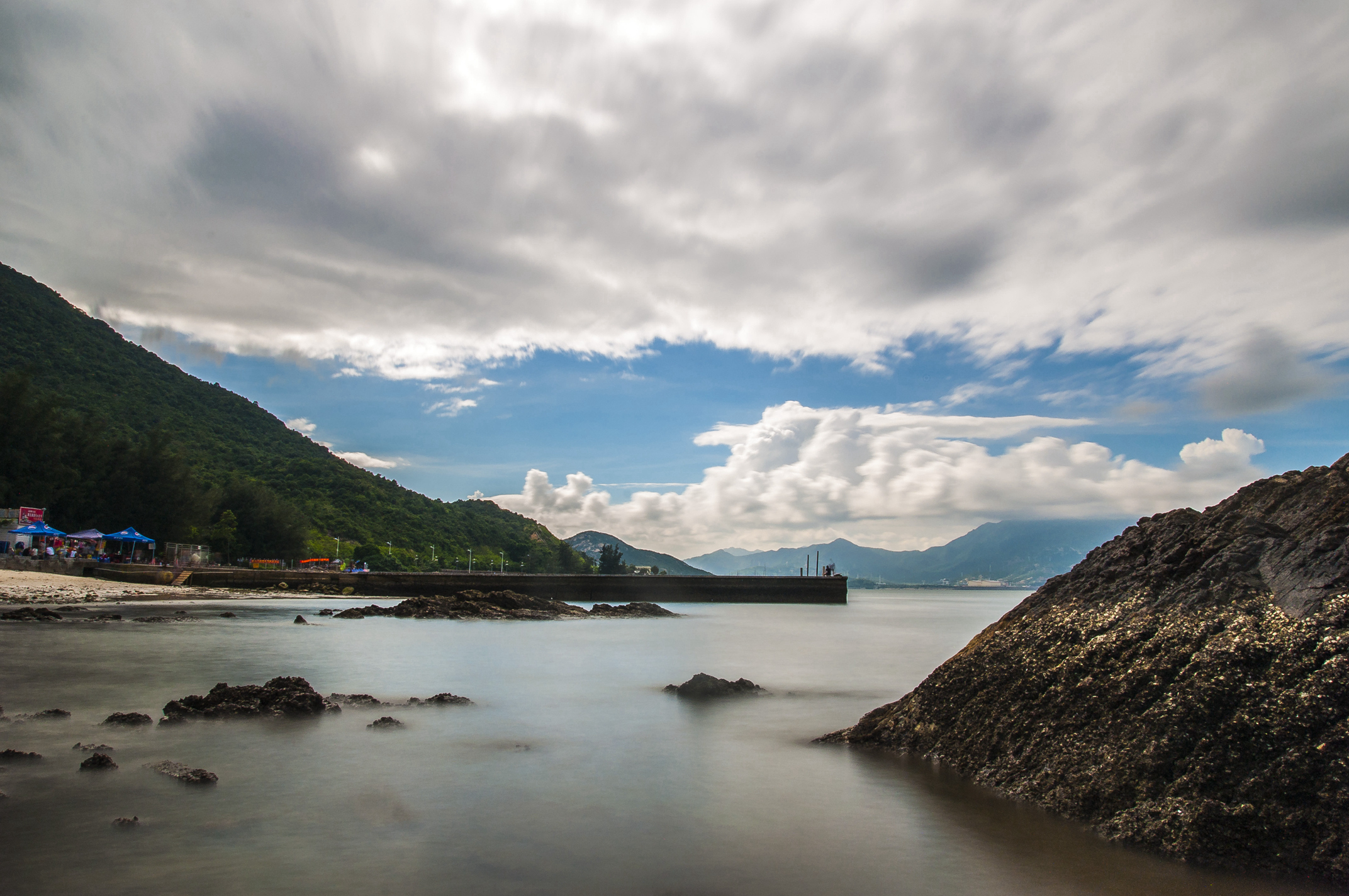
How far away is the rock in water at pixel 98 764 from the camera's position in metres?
6.89

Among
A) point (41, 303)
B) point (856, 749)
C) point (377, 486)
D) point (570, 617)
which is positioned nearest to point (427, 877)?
point (856, 749)

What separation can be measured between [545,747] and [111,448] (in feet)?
226

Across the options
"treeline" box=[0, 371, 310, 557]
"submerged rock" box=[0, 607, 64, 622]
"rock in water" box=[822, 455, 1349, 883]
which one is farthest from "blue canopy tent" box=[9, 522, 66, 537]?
"rock in water" box=[822, 455, 1349, 883]

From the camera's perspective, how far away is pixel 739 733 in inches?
408

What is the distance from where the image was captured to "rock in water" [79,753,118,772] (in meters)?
6.89

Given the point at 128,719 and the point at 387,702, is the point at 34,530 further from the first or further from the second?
the point at 128,719

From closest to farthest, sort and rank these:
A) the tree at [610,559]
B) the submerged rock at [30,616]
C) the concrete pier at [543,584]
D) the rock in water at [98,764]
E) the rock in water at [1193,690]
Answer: the rock in water at [1193,690]
the rock in water at [98,764]
the submerged rock at [30,616]
the concrete pier at [543,584]
the tree at [610,559]

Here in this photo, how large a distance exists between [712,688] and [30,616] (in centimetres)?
2162

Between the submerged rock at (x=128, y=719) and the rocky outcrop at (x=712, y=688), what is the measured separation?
8.63m

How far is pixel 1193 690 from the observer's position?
5031 millimetres

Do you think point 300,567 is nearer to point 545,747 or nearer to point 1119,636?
point 545,747

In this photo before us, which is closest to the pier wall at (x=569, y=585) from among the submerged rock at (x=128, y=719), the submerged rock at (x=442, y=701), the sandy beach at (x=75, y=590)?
the sandy beach at (x=75, y=590)

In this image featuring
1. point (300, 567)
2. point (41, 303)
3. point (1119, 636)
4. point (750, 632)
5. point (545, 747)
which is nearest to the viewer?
point (1119, 636)

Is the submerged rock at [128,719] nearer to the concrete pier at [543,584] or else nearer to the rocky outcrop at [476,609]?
the rocky outcrop at [476,609]
